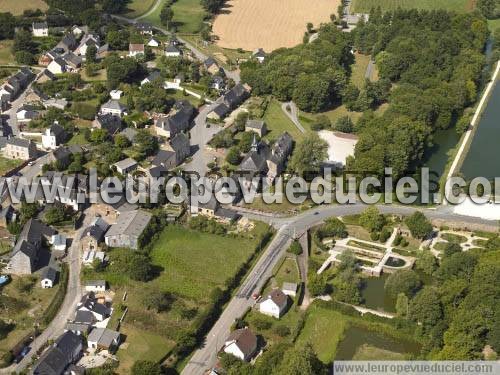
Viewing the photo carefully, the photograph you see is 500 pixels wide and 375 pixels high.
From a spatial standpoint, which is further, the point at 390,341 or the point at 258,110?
the point at 258,110

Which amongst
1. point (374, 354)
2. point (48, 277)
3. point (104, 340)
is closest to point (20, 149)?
point (48, 277)

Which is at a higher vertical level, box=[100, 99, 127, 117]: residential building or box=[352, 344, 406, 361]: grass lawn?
box=[352, 344, 406, 361]: grass lawn

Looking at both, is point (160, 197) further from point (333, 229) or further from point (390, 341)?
point (390, 341)

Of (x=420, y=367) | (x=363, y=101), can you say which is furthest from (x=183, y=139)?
(x=420, y=367)

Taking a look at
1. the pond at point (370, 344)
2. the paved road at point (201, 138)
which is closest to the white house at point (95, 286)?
the pond at point (370, 344)

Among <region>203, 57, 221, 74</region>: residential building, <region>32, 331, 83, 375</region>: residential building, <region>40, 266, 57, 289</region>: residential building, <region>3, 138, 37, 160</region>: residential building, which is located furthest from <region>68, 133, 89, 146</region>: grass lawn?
<region>32, 331, 83, 375</region>: residential building

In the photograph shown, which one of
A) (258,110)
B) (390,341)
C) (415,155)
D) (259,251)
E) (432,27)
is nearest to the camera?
(390,341)

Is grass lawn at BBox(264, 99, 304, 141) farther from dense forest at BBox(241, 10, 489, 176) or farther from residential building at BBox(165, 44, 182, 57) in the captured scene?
residential building at BBox(165, 44, 182, 57)

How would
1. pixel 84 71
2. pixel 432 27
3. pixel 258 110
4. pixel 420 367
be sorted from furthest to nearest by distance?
1. pixel 432 27
2. pixel 84 71
3. pixel 258 110
4. pixel 420 367
